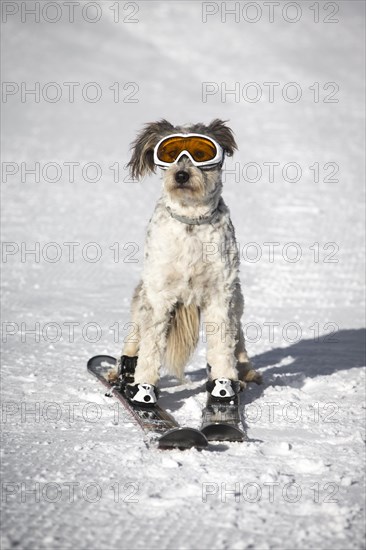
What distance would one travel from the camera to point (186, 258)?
5.28 m

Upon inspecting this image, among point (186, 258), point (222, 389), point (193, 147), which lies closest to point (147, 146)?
point (193, 147)

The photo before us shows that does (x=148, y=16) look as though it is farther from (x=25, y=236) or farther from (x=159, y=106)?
(x=25, y=236)

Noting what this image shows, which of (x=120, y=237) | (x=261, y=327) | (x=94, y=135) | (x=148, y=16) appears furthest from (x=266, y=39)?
(x=261, y=327)

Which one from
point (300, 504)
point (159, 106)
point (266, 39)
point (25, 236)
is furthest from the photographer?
point (266, 39)

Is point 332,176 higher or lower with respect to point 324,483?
higher

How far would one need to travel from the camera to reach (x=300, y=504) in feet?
12.4

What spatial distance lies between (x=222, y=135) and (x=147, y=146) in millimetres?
584

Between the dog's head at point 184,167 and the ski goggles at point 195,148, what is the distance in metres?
0.03

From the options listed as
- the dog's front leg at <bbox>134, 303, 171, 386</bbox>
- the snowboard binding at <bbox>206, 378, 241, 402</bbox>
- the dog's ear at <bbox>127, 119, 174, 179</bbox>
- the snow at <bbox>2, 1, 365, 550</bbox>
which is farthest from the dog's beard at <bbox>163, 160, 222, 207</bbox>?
the snow at <bbox>2, 1, 365, 550</bbox>

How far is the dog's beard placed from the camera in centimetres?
523

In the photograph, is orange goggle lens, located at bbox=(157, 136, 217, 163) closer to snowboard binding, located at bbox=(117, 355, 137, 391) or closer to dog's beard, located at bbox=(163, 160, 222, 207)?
dog's beard, located at bbox=(163, 160, 222, 207)

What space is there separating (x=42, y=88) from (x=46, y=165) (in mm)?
6248

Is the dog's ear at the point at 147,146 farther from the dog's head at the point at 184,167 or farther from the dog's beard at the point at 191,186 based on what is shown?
the dog's beard at the point at 191,186

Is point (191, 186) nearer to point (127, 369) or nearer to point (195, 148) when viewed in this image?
point (195, 148)
